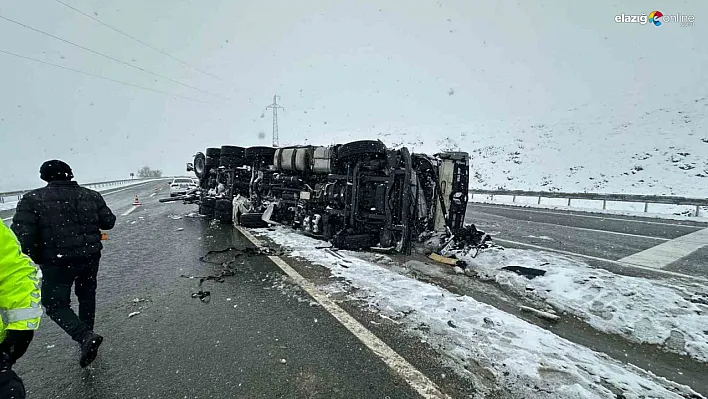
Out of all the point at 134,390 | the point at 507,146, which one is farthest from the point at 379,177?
the point at 507,146

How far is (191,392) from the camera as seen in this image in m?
2.54

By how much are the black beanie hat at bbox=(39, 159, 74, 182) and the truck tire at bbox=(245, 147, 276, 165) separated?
830 cm

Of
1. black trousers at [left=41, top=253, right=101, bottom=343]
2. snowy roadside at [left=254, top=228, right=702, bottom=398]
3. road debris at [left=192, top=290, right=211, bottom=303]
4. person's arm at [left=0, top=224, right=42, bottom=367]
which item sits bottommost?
road debris at [left=192, top=290, right=211, bottom=303]

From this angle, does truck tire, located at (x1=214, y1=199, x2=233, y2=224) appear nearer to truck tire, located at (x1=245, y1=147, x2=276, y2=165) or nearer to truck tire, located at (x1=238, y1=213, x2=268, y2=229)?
truck tire, located at (x1=238, y1=213, x2=268, y2=229)

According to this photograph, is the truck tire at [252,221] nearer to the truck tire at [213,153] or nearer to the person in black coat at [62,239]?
the truck tire at [213,153]

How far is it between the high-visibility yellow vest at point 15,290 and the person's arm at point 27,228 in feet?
4.19

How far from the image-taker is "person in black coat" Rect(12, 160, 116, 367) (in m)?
2.77

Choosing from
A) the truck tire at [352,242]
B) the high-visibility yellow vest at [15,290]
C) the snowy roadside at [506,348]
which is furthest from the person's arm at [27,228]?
the truck tire at [352,242]

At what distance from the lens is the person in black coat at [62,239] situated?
2.77 m

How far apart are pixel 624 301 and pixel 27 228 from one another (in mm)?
5981

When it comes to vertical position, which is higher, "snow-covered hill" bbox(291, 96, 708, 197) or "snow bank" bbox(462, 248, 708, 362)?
"snow-covered hill" bbox(291, 96, 708, 197)

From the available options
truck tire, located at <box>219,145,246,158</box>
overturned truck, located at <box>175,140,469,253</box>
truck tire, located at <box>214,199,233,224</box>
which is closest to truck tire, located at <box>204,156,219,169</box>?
truck tire, located at <box>219,145,246,158</box>

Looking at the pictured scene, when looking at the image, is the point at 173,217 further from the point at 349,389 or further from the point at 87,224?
the point at 349,389

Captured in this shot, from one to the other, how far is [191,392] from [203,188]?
522 inches
